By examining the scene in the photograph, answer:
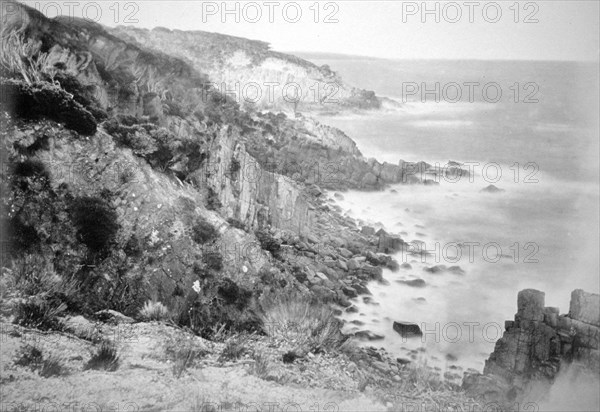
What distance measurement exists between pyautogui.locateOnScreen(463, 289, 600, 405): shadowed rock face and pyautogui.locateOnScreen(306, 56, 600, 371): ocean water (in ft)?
0.71

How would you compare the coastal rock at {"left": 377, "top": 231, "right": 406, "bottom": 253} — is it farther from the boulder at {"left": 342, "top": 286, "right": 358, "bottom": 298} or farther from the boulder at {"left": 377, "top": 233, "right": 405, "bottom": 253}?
the boulder at {"left": 342, "top": 286, "right": 358, "bottom": 298}

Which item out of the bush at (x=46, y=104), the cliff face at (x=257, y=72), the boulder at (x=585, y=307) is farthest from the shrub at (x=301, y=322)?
the bush at (x=46, y=104)

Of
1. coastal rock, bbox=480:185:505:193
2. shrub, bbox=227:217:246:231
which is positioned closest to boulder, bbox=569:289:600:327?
coastal rock, bbox=480:185:505:193

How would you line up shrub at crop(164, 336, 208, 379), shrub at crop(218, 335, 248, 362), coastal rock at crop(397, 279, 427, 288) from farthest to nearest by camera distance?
coastal rock at crop(397, 279, 427, 288)
shrub at crop(218, 335, 248, 362)
shrub at crop(164, 336, 208, 379)

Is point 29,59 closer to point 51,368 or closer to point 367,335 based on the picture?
point 51,368

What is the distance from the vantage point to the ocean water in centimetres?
633

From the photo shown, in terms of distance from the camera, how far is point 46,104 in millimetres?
6637

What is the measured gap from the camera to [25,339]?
210 inches

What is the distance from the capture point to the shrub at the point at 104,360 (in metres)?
5.30

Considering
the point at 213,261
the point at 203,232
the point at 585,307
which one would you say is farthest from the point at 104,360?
the point at 585,307

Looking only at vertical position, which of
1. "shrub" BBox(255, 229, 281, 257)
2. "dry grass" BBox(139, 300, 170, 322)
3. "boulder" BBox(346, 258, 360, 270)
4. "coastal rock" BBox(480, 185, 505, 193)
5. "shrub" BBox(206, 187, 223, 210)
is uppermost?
"coastal rock" BBox(480, 185, 505, 193)

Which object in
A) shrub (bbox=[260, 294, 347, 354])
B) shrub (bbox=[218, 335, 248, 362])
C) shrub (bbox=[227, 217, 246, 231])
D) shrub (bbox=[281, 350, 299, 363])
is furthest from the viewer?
shrub (bbox=[227, 217, 246, 231])

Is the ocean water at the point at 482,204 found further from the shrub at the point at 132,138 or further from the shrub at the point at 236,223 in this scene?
the shrub at the point at 132,138

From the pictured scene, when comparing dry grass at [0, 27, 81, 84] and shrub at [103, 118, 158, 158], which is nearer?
dry grass at [0, 27, 81, 84]
